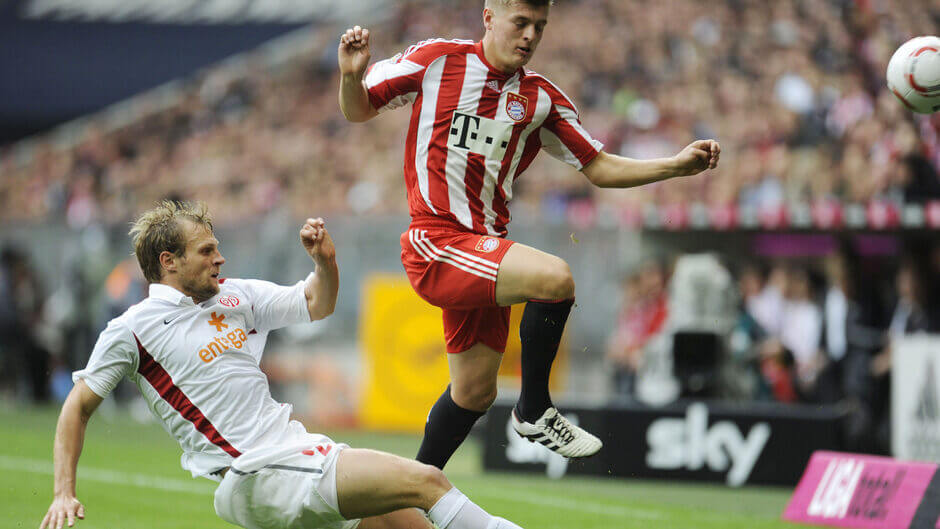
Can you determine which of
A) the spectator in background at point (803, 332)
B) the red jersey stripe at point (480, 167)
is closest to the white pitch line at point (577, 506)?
the red jersey stripe at point (480, 167)

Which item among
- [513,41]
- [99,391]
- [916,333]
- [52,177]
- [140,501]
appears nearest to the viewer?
[99,391]

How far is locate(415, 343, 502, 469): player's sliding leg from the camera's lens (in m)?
5.66

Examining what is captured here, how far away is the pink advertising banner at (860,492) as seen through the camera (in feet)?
22.6

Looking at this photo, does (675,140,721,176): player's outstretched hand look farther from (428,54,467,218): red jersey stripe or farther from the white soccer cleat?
the white soccer cleat

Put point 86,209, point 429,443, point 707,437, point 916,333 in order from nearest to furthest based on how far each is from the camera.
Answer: point 429,443 < point 707,437 < point 916,333 < point 86,209

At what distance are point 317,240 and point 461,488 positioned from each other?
4513 mm

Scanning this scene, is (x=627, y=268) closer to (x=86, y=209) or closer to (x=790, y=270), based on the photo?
(x=790, y=270)

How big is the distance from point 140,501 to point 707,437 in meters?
4.51

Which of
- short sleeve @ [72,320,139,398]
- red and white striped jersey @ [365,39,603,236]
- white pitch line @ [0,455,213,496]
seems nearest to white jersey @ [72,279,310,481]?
short sleeve @ [72,320,139,398]

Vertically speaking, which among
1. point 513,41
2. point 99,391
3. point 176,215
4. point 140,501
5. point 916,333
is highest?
point 513,41

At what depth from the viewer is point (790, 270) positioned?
40.1 ft

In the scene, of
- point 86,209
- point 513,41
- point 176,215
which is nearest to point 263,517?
point 176,215

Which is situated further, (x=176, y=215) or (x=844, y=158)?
(x=844, y=158)

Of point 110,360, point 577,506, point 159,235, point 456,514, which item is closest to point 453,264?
point 456,514
